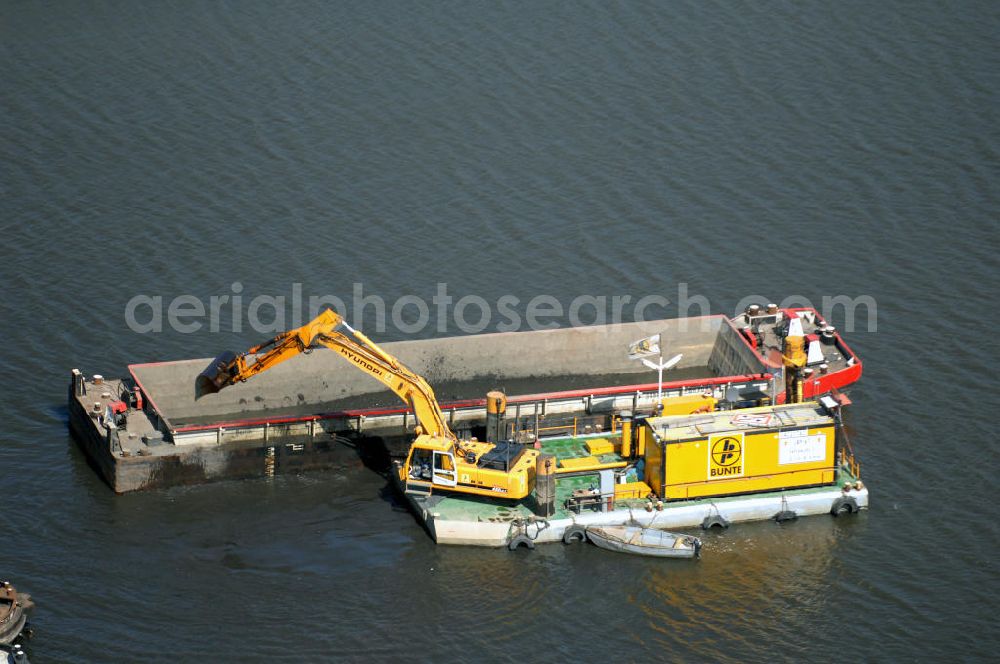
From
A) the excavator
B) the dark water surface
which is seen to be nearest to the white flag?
the dark water surface

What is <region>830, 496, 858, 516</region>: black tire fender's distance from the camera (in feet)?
201

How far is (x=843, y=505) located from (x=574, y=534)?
9631mm

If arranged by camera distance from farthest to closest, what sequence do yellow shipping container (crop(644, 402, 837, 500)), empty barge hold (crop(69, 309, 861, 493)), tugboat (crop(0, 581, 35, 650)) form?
empty barge hold (crop(69, 309, 861, 493)) < yellow shipping container (crop(644, 402, 837, 500)) < tugboat (crop(0, 581, 35, 650))

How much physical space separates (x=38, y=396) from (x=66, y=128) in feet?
75.8

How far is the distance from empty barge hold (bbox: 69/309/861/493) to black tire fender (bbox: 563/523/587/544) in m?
5.60

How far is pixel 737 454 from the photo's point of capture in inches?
2399

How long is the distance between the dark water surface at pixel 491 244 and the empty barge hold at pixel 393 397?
1206 millimetres

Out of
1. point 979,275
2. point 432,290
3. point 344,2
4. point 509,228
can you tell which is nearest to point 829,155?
point 979,275

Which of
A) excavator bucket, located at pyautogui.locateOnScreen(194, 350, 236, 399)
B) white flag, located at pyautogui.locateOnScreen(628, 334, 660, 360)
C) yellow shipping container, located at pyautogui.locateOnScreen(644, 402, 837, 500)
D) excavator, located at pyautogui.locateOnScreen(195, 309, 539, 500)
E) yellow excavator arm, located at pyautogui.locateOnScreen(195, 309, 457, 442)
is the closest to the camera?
excavator, located at pyautogui.locateOnScreen(195, 309, 539, 500)

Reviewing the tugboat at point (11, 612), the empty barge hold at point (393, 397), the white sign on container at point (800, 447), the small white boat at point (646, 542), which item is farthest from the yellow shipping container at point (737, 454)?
the tugboat at point (11, 612)

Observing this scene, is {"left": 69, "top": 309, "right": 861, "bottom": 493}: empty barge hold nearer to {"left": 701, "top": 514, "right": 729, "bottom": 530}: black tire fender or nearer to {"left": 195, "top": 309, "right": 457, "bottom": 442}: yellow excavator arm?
{"left": 195, "top": 309, "right": 457, "bottom": 442}: yellow excavator arm

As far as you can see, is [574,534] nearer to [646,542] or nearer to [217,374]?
[646,542]

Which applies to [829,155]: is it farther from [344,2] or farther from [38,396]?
[38,396]

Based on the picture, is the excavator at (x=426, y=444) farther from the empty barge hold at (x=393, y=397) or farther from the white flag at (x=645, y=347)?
the white flag at (x=645, y=347)
